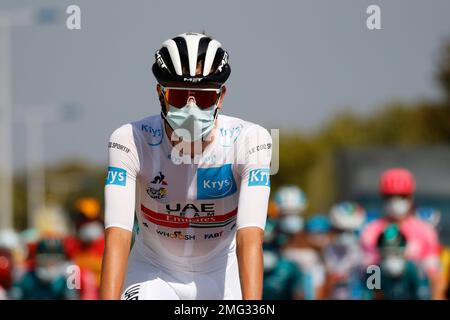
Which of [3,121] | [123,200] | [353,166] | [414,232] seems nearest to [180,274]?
[123,200]

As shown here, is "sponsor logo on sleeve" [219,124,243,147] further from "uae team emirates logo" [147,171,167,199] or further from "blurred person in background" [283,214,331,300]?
"blurred person in background" [283,214,331,300]

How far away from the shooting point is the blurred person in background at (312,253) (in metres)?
13.9

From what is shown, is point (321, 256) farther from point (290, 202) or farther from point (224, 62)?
point (224, 62)

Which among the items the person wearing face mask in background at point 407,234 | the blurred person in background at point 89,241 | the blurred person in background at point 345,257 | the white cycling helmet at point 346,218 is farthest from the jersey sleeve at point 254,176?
the white cycling helmet at point 346,218

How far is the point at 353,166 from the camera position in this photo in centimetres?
2634

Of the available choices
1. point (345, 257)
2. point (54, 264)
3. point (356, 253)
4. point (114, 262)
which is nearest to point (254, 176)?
point (114, 262)

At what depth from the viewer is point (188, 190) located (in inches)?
244

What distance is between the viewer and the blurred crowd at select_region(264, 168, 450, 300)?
10742mm

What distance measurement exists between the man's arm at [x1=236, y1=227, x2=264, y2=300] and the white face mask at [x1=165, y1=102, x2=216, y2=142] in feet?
1.69

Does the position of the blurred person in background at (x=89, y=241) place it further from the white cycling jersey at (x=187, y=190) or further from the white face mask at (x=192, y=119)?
the white face mask at (x=192, y=119)

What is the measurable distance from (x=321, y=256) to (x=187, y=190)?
30.8ft

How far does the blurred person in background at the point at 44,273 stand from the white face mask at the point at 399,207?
362 centimetres

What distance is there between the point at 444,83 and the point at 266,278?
4024 centimetres
